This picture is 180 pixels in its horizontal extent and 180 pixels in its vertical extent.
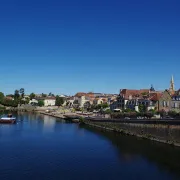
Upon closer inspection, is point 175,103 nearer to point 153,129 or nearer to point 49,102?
point 153,129

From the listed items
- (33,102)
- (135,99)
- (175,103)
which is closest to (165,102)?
(175,103)

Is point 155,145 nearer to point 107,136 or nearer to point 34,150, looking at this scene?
point 107,136

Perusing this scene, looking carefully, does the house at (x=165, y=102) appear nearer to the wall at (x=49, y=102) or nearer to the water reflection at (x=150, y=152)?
the water reflection at (x=150, y=152)

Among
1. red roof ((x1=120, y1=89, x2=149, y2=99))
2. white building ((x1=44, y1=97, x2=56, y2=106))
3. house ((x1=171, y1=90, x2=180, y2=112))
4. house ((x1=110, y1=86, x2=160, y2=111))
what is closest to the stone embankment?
house ((x1=171, y1=90, x2=180, y2=112))

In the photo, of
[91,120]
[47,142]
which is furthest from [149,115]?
[47,142]

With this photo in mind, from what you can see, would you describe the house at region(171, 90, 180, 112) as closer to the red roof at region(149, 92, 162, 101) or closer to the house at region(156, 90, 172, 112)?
the house at region(156, 90, 172, 112)

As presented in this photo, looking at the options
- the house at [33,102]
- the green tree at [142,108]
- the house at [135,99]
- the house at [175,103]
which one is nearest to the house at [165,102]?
the house at [175,103]
